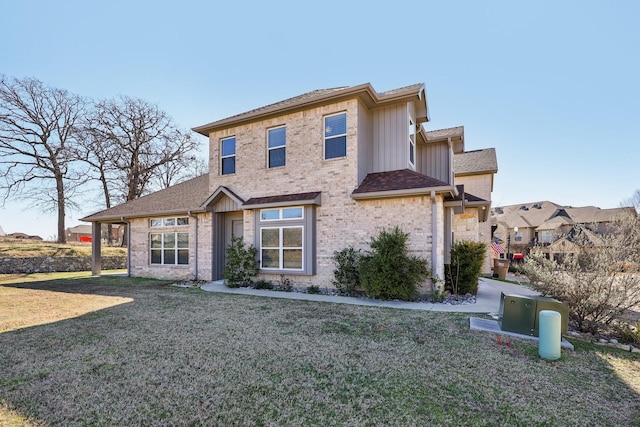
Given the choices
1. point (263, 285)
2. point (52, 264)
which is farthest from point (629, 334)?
point (52, 264)

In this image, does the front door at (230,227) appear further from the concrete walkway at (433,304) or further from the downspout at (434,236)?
the downspout at (434,236)

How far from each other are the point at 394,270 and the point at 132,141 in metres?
28.8

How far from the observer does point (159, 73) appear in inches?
580

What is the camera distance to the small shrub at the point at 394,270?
27.7 ft

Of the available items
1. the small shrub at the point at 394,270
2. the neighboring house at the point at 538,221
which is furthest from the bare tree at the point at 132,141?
the neighboring house at the point at 538,221

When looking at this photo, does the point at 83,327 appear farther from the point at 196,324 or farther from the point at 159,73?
the point at 159,73

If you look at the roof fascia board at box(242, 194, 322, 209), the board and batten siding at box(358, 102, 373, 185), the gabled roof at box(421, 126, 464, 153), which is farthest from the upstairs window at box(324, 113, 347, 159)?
the gabled roof at box(421, 126, 464, 153)

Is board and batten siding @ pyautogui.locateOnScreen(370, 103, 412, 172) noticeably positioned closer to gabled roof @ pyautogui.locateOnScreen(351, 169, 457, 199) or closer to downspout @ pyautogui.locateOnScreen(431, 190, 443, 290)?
gabled roof @ pyautogui.locateOnScreen(351, 169, 457, 199)

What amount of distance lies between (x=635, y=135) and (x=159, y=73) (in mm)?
30541

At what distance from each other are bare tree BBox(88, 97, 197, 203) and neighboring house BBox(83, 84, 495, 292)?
62.7 feet

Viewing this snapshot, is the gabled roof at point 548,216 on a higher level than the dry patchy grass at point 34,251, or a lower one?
higher

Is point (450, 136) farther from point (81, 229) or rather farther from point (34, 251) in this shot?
point (81, 229)

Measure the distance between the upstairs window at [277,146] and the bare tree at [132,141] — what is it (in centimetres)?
2246

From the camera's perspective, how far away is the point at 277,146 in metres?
11.4
